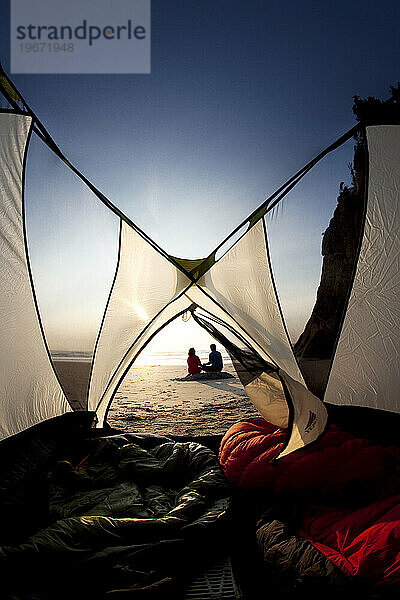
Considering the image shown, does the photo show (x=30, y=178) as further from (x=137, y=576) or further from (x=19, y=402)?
(x=137, y=576)

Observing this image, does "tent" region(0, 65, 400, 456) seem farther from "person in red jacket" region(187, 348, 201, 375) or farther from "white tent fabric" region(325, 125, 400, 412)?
"person in red jacket" region(187, 348, 201, 375)

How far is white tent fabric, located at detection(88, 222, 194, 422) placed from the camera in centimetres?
254

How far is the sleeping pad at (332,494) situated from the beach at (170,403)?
107 cm

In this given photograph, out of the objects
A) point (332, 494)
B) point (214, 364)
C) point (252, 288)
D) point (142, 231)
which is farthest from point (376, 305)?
point (214, 364)

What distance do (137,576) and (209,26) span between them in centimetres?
349

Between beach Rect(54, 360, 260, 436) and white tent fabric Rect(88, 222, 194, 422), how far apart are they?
13 cm

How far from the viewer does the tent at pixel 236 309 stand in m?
2.05

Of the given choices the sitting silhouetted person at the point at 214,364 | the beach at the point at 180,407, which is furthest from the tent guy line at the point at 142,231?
the sitting silhouetted person at the point at 214,364

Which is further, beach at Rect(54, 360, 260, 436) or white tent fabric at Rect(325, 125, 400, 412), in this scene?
beach at Rect(54, 360, 260, 436)

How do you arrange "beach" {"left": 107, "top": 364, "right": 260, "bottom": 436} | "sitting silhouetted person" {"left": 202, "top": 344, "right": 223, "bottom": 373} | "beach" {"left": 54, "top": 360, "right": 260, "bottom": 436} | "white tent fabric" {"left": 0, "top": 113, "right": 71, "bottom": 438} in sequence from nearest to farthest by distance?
"white tent fabric" {"left": 0, "top": 113, "right": 71, "bottom": 438}, "beach" {"left": 54, "top": 360, "right": 260, "bottom": 436}, "beach" {"left": 107, "top": 364, "right": 260, "bottom": 436}, "sitting silhouetted person" {"left": 202, "top": 344, "right": 223, "bottom": 373}

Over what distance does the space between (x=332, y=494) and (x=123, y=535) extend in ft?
2.60

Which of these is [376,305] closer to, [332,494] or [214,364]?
[332,494]

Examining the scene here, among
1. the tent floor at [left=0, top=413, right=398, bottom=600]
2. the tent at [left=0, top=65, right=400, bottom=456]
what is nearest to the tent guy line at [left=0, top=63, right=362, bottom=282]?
the tent at [left=0, top=65, right=400, bottom=456]

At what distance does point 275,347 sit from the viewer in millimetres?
2340
